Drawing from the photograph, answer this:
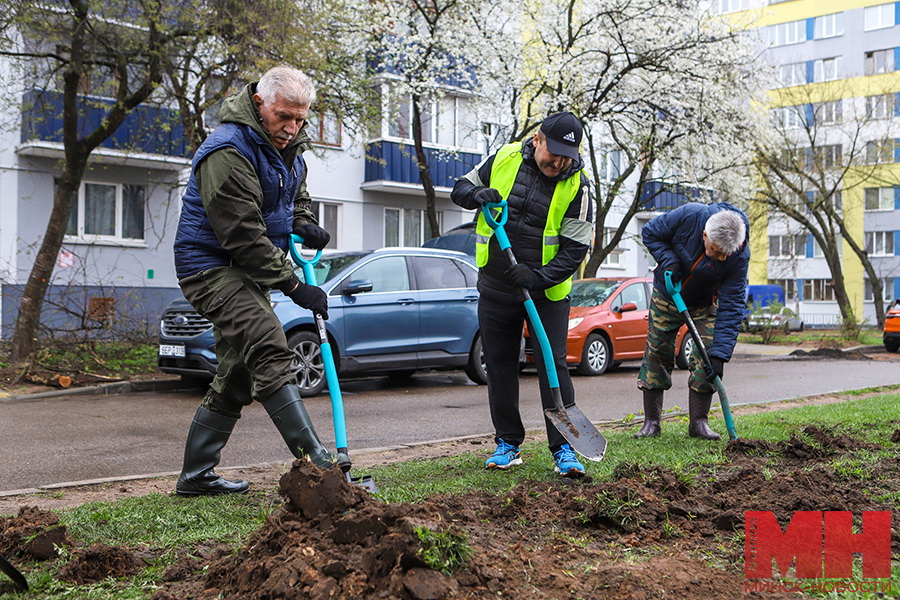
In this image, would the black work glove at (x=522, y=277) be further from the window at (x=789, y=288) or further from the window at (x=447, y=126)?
the window at (x=789, y=288)

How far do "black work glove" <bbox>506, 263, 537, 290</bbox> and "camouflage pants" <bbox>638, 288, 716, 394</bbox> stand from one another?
2052mm

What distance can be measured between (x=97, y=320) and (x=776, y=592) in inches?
466

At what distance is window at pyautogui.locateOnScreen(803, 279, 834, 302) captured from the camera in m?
55.3

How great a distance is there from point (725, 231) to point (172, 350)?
284 inches

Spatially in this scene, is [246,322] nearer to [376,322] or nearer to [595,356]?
[376,322]

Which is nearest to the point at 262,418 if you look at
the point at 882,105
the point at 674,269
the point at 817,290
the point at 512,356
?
the point at 512,356

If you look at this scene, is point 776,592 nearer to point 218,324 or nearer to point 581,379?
point 218,324

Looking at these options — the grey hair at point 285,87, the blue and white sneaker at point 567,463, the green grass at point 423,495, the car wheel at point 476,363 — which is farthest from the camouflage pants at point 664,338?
the car wheel at point 476,363

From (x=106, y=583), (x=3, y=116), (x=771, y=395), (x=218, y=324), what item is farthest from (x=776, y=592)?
(x=3, y=116)

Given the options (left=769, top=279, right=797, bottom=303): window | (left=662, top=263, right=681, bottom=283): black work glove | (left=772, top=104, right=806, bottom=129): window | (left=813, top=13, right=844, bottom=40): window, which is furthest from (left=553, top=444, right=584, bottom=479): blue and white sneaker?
(left=813, top=13, right=844, bottom=40): window

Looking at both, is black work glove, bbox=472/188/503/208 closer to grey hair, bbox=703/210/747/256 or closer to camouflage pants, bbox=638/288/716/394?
grey hair, bbox=703/210/747/256

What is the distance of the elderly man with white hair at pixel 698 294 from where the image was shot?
6.42m

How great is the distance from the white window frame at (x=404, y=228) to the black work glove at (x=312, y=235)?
71.2 ft

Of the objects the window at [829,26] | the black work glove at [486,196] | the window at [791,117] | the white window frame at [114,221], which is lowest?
the black work glove at [486,196]
